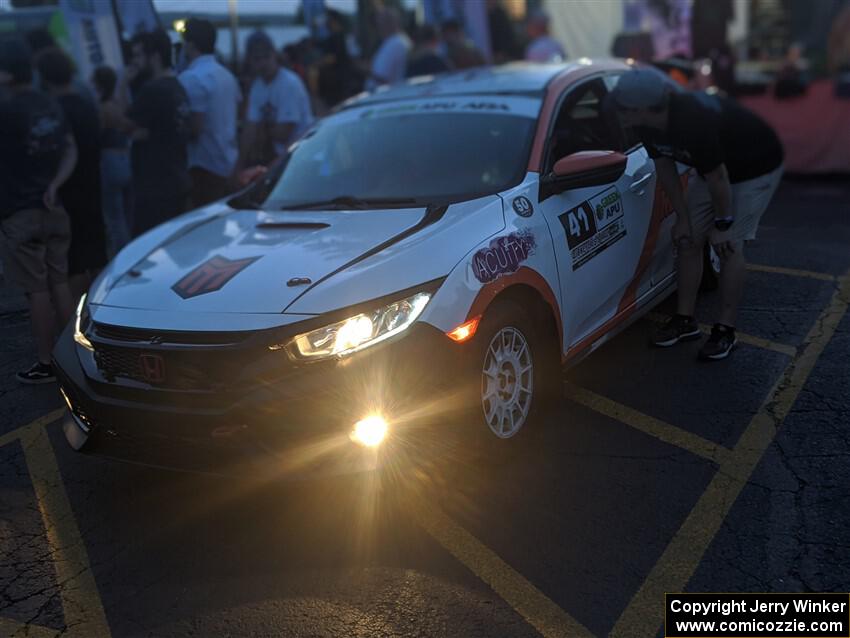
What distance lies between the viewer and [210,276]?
12.9ft

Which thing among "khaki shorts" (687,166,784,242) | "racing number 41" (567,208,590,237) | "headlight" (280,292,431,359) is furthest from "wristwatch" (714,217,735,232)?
"headlight" (280,292,431,359)

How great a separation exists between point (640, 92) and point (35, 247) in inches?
138

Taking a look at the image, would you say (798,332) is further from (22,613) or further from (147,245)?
A: (22,613)

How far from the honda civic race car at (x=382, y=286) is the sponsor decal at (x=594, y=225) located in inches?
0.5

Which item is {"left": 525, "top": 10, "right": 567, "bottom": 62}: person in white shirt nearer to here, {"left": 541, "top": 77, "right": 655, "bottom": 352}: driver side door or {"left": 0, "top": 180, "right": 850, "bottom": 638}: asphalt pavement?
{"left": 541, "top": 77, "right": 655, "bottom": 352}: driver side door

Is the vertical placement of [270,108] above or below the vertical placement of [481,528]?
above

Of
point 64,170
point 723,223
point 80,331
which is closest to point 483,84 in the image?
point 723,223

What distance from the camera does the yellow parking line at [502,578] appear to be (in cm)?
308

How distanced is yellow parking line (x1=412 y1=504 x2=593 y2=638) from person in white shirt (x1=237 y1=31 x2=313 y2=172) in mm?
4927

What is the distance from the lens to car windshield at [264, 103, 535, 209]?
15.0 ft

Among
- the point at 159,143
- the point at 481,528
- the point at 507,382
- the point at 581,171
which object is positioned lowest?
the point at 481,528

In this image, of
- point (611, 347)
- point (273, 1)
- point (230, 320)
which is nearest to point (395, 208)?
point (230, 320)

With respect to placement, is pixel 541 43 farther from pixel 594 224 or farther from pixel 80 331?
pixel 80 331

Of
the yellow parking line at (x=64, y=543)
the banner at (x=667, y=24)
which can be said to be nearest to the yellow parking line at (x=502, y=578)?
the yellow parking line at (x=64, y=543)
